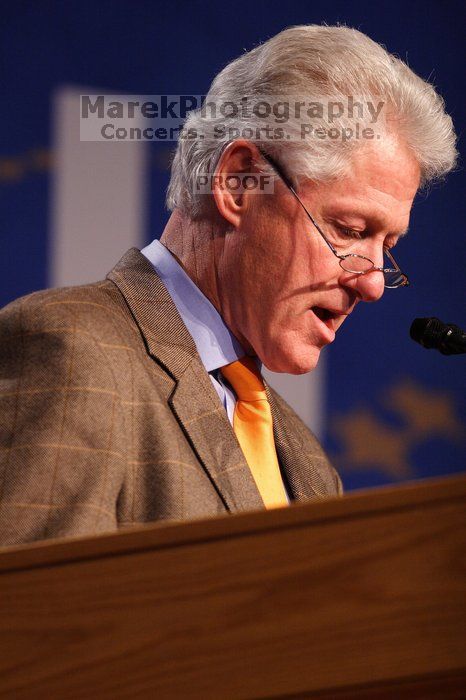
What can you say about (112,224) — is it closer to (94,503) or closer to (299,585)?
(94,503)

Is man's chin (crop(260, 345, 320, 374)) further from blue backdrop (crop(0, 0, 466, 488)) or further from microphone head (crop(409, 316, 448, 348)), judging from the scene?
blue backdrop (crop(0, 0, 466, 488))

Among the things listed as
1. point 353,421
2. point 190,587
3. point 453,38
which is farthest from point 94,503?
point 453,38

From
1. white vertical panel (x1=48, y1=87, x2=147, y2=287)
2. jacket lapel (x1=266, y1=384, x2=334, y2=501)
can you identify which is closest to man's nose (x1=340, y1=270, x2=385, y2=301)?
jacket lapel (x1=266, y1=384, x2=334, y2=501)

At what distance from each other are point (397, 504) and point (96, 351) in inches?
21.2

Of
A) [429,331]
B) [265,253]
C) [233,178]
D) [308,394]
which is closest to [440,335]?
[429,331]

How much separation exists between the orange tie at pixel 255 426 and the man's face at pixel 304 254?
37 millimetres

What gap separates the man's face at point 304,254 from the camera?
4.73 ft

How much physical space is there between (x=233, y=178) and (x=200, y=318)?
0.71 ft

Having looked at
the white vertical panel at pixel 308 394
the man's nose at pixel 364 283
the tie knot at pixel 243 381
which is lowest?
the white vertical panel at pixel 308 394

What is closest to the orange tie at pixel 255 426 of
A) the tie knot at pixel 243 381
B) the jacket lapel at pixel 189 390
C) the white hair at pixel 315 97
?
the tie knot at pixel 243 381

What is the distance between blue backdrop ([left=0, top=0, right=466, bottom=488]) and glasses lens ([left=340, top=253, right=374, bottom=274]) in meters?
0.71

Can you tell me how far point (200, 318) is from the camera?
4.77ft

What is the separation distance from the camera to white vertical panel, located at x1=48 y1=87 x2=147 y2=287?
2.01m

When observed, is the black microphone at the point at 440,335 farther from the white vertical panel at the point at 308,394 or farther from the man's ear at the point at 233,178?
the white vertical panel at the point at 308,394
